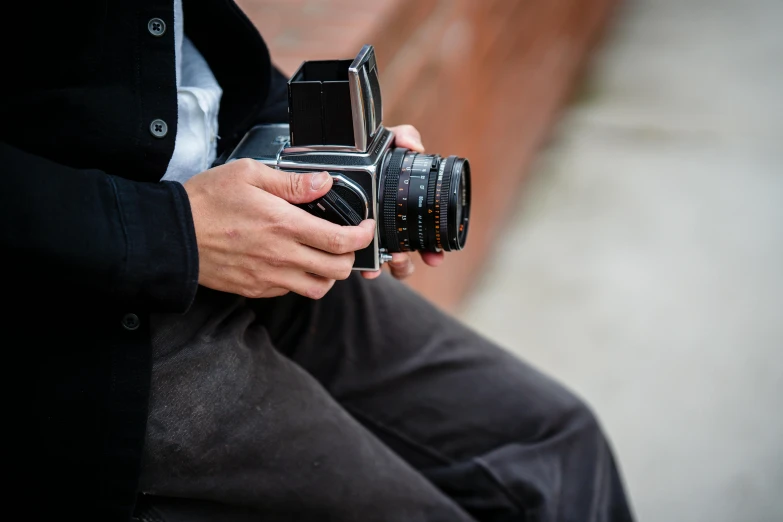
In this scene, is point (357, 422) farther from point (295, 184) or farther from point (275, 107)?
point (275, 107)

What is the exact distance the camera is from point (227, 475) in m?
0.91

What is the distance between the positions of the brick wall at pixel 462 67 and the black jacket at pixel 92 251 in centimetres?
66

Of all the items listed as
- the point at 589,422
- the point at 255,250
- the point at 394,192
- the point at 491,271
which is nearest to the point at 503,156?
the point at 491,271

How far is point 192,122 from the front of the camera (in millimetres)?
958

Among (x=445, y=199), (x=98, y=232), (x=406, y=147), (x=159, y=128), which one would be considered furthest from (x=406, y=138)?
(x=98, y=232)

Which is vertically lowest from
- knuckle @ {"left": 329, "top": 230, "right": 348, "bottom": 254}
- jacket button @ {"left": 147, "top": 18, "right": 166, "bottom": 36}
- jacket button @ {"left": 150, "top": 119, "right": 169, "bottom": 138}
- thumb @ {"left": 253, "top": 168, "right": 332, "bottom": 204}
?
knuckle @ {"left": 329, "top": 230, "right": 348, "bottom": 254}

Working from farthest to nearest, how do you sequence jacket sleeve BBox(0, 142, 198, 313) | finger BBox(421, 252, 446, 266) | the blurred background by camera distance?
the blurred background, finger BBox(421, 252, 446, 266), jacket sleeve BBox(0, 142, 198, 313)

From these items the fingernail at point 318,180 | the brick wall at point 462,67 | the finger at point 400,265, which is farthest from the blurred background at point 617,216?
the fingernail at point 318,180

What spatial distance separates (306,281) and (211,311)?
0.12m

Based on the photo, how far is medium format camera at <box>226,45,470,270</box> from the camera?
0.92 m

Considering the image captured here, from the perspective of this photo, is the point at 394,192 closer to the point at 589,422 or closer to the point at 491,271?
the point at 589,422

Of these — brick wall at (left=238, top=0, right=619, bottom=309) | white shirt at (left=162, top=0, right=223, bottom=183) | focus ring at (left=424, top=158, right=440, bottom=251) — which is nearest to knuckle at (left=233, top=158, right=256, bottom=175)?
white shirt at (left=162, top=0, right=223, bottom=183)

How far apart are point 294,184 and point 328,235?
0.07m

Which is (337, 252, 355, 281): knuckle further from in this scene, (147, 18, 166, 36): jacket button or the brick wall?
the brick wall
